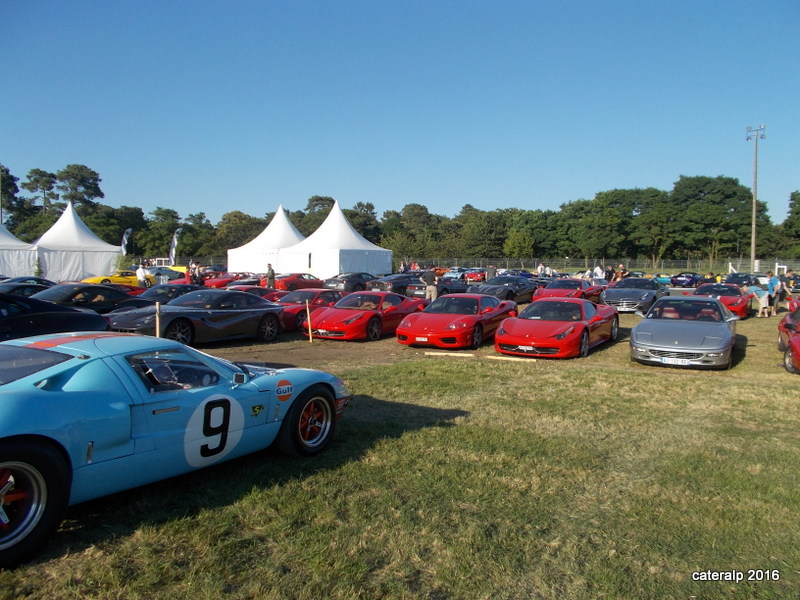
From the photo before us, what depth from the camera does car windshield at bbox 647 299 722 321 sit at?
486 inches

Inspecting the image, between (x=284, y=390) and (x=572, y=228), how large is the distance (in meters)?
89.6

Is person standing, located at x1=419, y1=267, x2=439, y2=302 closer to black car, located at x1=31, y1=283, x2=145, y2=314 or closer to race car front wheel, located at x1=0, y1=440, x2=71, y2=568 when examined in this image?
black car, located at x1=31, y1=283, x2=145, y2=314

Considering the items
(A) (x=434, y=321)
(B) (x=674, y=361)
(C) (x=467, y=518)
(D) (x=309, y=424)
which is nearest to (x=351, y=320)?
A: (A) (x=434, y=321)

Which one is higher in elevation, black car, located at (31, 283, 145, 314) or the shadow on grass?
black car, located at (31, 283, 145, 314)

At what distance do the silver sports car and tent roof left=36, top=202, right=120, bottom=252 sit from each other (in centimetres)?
3556

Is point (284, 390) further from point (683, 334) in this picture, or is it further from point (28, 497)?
point (683, 334)

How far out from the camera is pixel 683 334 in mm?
11195

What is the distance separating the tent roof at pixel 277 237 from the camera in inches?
1794

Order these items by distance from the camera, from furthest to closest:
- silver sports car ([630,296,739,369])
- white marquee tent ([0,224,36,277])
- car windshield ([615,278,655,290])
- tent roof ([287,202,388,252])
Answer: tent roof ([287,202,388,252])
white marquee tent ([0,224,36,277])
car windshield ([615,278,655,290])
silver sports car ([630,296,739,369])

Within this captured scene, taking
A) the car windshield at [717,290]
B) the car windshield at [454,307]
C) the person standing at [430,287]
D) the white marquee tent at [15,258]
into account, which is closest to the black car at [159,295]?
the car windshield at [454,307]

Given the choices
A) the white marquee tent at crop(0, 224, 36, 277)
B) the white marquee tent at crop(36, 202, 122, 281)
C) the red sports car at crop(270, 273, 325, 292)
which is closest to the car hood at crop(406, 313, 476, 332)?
the red sports car at crop(270, 273, 325, 292)

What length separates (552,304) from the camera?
1340 cm

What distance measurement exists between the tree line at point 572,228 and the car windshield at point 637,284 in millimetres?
56786

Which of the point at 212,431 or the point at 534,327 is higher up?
the point at 212,431
